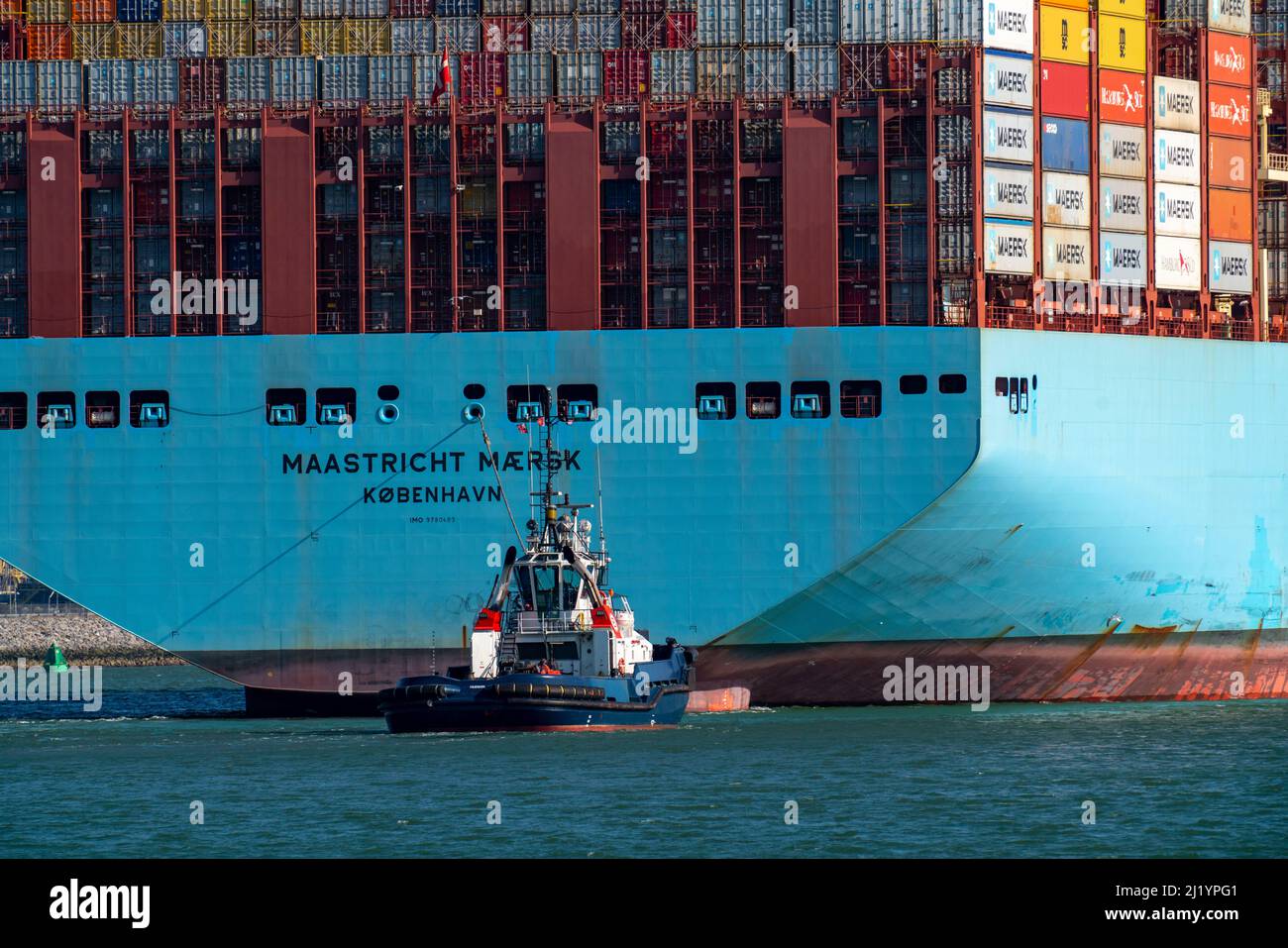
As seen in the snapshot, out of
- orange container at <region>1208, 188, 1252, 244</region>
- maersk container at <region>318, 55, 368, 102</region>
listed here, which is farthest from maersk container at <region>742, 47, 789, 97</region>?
orange container at <region>1208, 188, 1252, 244</region>

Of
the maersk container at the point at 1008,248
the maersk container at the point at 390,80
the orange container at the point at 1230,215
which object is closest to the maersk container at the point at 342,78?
the maersk container at the point at 390,80

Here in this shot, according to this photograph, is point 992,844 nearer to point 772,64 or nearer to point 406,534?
point 406,534

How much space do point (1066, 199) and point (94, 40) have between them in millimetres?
25099

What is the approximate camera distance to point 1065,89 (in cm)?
4975

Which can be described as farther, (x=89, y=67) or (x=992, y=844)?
(x=89, y=67)

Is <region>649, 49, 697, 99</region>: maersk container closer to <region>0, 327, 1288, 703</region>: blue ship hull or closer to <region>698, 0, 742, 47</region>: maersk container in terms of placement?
<region>698, 0, 742, 47</region>: maersk container

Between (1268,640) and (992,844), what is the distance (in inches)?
1057

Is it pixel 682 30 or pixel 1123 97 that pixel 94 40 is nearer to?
pixel 682 30

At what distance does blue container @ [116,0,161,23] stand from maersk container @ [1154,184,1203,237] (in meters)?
26.1

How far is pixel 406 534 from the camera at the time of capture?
47812 millimetres

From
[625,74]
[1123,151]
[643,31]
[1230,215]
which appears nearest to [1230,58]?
[1230,215]

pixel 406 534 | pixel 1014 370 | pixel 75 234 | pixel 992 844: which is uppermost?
pixel 75 234

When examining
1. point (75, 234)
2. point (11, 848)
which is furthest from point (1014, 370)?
point (11, 848)
